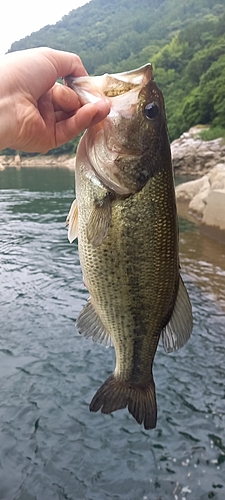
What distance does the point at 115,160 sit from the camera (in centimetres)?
251

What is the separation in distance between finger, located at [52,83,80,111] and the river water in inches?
170

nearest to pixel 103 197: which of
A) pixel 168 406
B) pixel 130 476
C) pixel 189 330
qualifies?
pixel 189 330

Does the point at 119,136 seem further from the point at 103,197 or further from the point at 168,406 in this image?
the point at 168,406

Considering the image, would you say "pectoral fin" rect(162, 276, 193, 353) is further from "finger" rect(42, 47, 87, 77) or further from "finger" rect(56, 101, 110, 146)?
"finger" rect(42, 47, 87, 77)

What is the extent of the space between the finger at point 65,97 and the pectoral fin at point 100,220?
0.59 m

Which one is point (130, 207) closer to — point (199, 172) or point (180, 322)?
point (180, 322)

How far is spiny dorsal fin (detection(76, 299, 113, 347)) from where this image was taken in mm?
2924

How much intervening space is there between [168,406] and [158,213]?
14.7 feet

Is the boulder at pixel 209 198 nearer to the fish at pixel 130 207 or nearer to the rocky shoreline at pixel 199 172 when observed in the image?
the rocky shoreline at pixel 199 172

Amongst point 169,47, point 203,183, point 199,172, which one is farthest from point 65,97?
point 169,47

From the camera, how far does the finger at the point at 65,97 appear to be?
8.23 ft

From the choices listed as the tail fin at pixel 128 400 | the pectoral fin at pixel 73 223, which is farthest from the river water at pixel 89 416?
the pectoral fin at pixel 73 223

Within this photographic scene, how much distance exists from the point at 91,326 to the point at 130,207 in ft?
3.06

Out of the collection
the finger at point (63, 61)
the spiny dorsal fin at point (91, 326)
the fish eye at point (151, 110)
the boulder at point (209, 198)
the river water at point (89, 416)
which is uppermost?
the finger at point (63, 61)
